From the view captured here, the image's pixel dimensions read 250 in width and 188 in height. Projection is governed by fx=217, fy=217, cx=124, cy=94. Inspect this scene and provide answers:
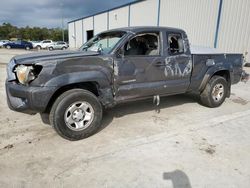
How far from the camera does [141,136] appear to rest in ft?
12.8

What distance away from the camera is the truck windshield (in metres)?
4.11

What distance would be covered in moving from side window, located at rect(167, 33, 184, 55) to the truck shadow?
1.47 meters

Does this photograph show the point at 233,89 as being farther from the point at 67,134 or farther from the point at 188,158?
the point at 67,134

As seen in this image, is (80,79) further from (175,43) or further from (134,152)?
(175,43)

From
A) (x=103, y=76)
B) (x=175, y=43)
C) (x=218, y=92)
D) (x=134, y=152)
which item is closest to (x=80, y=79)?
(x=103, y=76)

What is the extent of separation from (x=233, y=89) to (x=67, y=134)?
687cm

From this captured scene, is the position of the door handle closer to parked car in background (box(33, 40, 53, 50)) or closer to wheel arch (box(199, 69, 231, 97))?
wheel arch (box(199, 69, 231, 97))

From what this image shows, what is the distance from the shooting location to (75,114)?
11.9 feet

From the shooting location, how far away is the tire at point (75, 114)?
3.45 m

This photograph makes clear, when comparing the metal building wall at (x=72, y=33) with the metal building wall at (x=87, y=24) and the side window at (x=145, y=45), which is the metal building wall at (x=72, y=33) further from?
the side window at (x=145, y=45)

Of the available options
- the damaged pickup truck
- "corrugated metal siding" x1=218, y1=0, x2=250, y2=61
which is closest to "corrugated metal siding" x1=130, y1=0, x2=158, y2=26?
"corrugated metal siding" x1=218, y1=0, x2=250, y2=61

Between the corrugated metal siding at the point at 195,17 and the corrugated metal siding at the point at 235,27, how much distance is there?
2.61 feet

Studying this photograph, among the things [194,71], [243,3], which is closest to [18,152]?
[194,71]

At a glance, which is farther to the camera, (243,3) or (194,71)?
(243,3)
